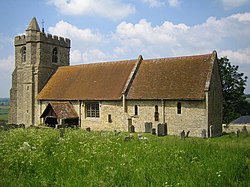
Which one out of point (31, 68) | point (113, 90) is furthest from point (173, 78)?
point (31, 68)

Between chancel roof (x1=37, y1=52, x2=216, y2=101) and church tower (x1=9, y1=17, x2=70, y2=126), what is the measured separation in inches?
61.0

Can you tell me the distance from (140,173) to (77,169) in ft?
6.21

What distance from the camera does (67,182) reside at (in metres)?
7.00

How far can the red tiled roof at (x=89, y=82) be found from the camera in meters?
28.2

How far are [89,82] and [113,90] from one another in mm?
4004

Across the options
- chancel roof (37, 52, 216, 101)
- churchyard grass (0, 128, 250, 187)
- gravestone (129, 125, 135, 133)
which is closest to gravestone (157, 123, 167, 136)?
chancel roof (37, 52, 216, 101)

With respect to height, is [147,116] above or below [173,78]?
below

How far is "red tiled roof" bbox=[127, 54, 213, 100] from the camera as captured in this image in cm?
2361

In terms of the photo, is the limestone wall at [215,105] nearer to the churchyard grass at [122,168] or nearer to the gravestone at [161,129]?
the gravestone at [161,129]

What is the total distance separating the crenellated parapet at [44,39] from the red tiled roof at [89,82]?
13.5 feet

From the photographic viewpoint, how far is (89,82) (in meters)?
30.4

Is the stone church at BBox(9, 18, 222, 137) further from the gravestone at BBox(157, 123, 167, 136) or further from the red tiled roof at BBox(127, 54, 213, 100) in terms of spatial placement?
the gravestone at BBox(157, 123, 167, 136)

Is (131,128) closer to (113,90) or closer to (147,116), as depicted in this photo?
(147,116)

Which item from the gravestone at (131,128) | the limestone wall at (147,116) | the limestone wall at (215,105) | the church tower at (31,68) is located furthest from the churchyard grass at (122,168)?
the church tower at (31,68)
